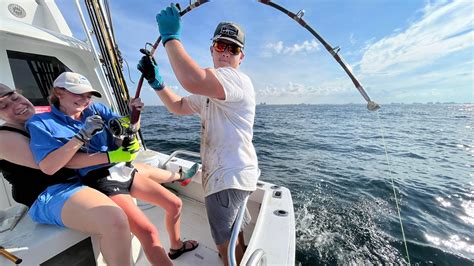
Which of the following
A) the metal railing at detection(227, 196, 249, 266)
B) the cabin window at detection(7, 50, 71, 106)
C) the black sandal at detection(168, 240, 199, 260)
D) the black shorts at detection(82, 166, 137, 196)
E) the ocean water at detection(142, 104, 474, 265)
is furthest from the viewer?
the ocean water at detection(142, 104, 474, 265)

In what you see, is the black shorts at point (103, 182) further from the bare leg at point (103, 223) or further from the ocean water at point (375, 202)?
the ocean water at point (375, 202)

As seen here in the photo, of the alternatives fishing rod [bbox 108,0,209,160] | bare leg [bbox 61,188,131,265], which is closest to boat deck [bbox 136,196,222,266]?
bare leg [bbox 61,188,131,265]

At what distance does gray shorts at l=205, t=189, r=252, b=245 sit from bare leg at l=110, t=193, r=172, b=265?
22.7 inches

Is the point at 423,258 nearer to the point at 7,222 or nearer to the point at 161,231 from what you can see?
the point at 161,231

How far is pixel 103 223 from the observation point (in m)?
1.50

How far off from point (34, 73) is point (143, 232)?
3153mm

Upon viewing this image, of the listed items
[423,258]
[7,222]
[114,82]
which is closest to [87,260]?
[7,222]

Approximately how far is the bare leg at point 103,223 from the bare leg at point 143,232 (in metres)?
0.21

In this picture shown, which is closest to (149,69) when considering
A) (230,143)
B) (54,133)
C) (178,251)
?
(54,133)

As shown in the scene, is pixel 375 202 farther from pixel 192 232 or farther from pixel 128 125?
pixel 128 125

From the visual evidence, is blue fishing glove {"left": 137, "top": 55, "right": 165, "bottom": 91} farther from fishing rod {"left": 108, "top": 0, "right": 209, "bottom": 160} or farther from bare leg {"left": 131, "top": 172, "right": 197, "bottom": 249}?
bare leg {"left": 131, "top": 172, "right": 197, "bottom": 249}

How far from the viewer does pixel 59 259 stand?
1.60 metres

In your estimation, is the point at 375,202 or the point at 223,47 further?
the point at 375,202

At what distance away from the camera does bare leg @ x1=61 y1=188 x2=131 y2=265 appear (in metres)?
1.50
